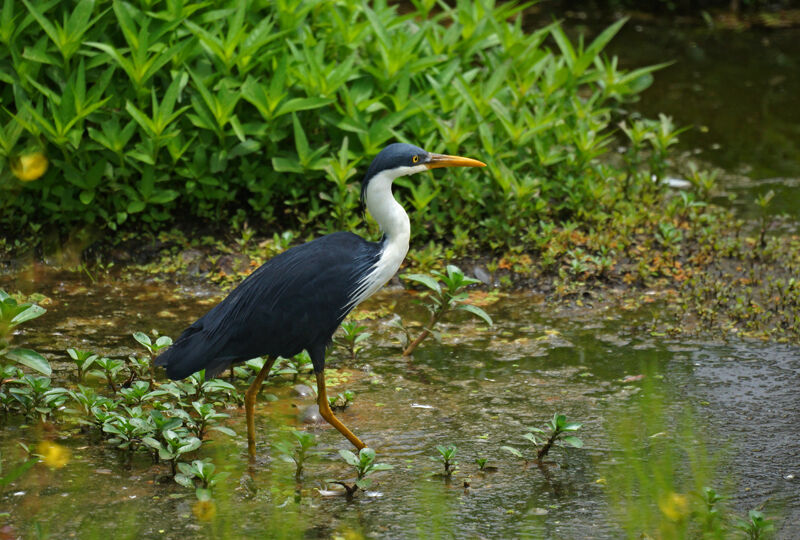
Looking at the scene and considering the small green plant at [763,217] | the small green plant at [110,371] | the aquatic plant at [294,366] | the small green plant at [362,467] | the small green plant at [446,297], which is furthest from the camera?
the small green plant at [763,217]

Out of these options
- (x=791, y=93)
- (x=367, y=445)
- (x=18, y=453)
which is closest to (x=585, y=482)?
(x=367, y=445)

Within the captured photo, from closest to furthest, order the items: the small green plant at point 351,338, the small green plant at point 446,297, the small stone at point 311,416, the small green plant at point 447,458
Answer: the small green plant at point 447,458, the small stone at point 311,416, the small green plant at point 446,297, the small green plant at point 351,338

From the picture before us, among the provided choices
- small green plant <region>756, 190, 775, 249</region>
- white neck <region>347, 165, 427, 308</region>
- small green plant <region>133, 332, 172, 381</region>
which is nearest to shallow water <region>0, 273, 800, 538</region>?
small green plant <region>133, 332, 172, 381</region>

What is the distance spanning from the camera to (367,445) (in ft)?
15.3

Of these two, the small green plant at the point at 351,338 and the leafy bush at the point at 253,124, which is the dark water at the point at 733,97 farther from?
the small green plant at the point at 351,338

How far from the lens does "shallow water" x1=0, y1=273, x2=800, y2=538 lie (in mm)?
4027

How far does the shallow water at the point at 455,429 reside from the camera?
4.03 m

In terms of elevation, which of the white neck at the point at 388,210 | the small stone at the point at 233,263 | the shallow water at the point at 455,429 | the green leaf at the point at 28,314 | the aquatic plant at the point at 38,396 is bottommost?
the shallow water at the point at 455,429

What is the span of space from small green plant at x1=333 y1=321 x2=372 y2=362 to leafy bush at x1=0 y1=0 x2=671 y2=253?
1099 millimetres

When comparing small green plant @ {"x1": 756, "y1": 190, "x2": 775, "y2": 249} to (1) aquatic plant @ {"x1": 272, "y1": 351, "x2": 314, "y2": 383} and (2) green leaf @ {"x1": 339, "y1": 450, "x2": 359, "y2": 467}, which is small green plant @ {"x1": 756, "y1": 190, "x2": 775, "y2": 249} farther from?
(2) green leaf @ {"x1": 339, "y1": 450, "x2": 359, "y2": 467}

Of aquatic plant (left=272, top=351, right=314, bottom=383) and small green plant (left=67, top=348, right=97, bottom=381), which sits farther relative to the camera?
aquatic plant (left=272, top=351, right=314, bottom=383)

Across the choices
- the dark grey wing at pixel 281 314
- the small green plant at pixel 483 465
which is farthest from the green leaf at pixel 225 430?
the small green plant at pixel 483 465

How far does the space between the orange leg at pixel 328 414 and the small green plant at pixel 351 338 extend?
2.72ft

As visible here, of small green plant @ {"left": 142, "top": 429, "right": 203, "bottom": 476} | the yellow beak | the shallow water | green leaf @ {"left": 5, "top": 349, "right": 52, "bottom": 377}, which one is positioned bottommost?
the shallow water
